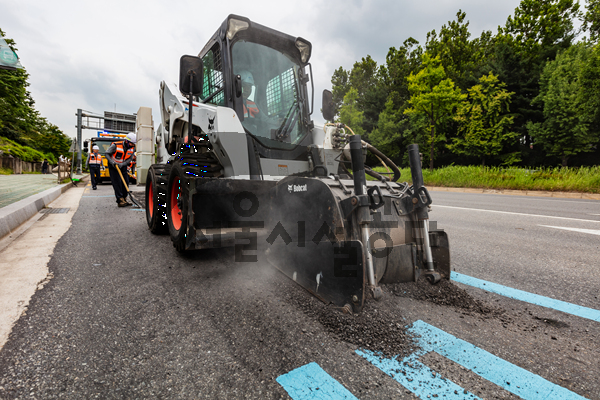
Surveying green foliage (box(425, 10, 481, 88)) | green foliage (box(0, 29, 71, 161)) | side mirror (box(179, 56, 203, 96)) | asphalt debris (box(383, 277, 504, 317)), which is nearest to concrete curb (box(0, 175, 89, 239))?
side mirror (box(179, 56, 203, 96))

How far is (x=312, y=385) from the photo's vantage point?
1.50 meters

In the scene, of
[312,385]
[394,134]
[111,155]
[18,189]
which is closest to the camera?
[312,385]

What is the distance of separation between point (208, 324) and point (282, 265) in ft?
2.53

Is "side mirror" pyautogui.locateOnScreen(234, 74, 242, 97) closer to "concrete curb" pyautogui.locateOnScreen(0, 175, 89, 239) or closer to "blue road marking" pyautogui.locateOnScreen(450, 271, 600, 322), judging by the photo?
"blue road marking" pyautogui.locateOnScreen(450, 271, 600, 322)

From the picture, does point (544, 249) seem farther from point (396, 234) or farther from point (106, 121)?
point (106, 121)

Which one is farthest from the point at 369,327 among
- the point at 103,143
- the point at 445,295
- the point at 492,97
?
the point at 492,97

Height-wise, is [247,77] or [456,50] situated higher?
[456,50]

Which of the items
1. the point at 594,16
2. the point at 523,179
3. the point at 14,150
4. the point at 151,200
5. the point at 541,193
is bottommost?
the point at 541,193

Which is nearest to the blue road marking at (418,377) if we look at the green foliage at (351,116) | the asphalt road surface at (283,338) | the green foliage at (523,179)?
the asphalt road surface at (283,338)

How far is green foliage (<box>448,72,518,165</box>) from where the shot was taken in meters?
26.4

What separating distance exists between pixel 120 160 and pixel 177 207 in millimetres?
5633

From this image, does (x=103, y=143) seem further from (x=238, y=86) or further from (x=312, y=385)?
(x=312, y=385)

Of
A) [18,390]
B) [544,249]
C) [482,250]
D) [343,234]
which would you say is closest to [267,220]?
[343,234]

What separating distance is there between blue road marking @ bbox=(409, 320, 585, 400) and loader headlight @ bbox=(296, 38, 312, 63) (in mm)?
3787
